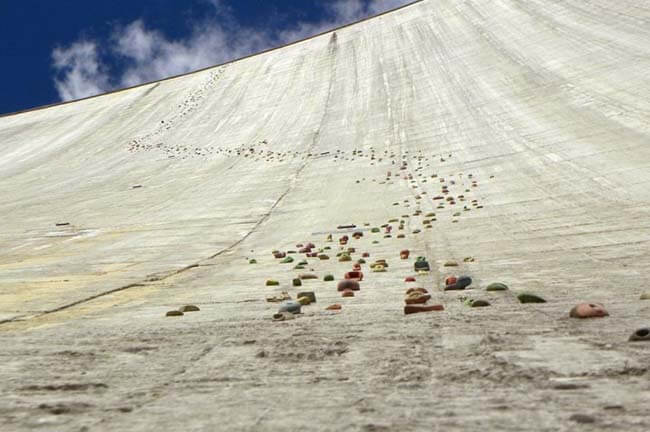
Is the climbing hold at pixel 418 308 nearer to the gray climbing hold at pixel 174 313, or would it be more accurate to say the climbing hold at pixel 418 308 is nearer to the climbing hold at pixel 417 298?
the climbing hold at pixel 417 298

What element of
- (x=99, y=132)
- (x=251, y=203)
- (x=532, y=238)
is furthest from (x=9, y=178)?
(x=532, y=238)

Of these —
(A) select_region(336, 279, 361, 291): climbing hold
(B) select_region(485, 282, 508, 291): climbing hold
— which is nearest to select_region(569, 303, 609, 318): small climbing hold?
(B) select_region(485, 282, 508, 291): climbing hold

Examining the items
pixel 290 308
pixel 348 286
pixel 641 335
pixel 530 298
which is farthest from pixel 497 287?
pixel 641 335

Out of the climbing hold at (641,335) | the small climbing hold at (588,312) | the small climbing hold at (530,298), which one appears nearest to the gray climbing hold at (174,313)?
the small climbing hold at (530,298)

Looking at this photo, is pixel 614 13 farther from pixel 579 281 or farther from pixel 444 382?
pixel 444 382

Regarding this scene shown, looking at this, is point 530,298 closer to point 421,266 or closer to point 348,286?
point 348,286

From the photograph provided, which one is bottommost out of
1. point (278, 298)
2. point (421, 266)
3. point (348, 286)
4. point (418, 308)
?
point (421, 266)

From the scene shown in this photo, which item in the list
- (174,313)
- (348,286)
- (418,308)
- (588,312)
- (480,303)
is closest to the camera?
(588,312)
